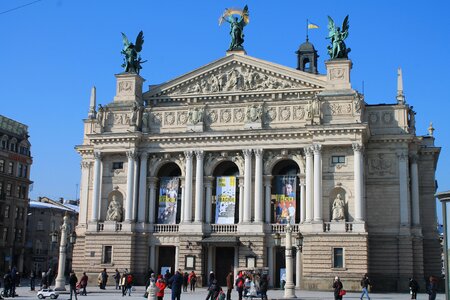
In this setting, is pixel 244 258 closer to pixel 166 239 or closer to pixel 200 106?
pixel 166 239

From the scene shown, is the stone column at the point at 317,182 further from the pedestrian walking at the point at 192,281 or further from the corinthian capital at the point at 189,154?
the corinthian capital at the point at 189,154

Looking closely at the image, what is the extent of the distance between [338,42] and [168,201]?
2171 centimetres

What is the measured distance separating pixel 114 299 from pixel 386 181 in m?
27.9

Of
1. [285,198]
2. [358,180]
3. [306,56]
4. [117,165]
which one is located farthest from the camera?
[306,56]

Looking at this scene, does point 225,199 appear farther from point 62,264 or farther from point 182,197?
point 62,264

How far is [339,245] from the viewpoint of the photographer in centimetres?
5322

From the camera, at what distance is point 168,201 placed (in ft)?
197

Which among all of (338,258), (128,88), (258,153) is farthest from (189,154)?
(338,258)

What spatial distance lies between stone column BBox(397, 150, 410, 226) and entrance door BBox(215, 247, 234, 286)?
15485 millimetres

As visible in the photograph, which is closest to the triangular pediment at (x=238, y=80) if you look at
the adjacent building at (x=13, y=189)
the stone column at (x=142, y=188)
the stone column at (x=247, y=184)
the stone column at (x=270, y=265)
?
the stone column at (x=247, y=184)

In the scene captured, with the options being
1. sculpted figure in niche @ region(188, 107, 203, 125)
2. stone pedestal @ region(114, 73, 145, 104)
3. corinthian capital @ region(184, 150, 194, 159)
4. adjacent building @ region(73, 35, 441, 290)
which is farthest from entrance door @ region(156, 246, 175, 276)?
stone pedestal @ region(114, 73, 145, 104)

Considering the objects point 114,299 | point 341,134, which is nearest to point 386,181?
point 341,134

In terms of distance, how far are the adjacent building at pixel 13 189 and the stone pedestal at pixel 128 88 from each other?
30542 mm

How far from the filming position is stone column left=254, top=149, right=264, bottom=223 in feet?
186
